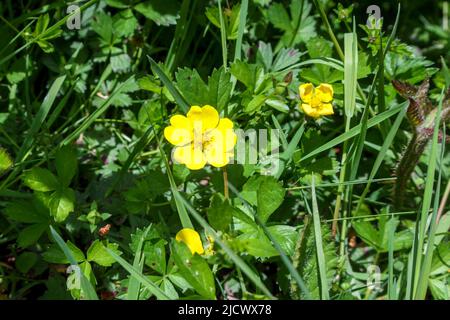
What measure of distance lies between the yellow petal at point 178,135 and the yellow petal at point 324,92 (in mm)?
506

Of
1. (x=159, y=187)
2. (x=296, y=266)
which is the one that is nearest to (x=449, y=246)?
(x=296, y=266)

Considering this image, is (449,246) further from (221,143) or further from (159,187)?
(159,187)

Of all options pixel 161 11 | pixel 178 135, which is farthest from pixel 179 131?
pixel 161 11

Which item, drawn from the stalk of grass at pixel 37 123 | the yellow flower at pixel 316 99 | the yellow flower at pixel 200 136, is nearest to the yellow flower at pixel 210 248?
the yellow flower at pixel 200 136

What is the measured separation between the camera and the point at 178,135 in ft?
6.81

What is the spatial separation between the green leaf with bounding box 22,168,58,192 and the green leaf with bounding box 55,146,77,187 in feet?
0.14

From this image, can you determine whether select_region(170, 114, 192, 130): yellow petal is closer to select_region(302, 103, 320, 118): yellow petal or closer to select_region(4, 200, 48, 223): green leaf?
select_region(302, 103, 320, 118): yellow petal

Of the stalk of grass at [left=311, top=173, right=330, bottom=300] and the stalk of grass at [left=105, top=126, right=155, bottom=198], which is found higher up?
the stalk of grass at [left=105, top=126, right=155, bottom=198]

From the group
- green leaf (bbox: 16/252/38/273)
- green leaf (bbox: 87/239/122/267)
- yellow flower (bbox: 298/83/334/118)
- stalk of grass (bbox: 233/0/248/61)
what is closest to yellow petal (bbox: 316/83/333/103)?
yellow flower (bbox: 298/83/334/118)

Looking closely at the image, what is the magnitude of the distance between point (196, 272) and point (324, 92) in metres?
0.83

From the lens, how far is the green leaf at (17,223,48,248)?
6.93 ft

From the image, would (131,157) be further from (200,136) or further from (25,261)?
(25,261)

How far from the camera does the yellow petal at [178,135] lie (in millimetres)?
2059

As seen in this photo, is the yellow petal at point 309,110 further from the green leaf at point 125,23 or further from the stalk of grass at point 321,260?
the green leaf at point 125,23
